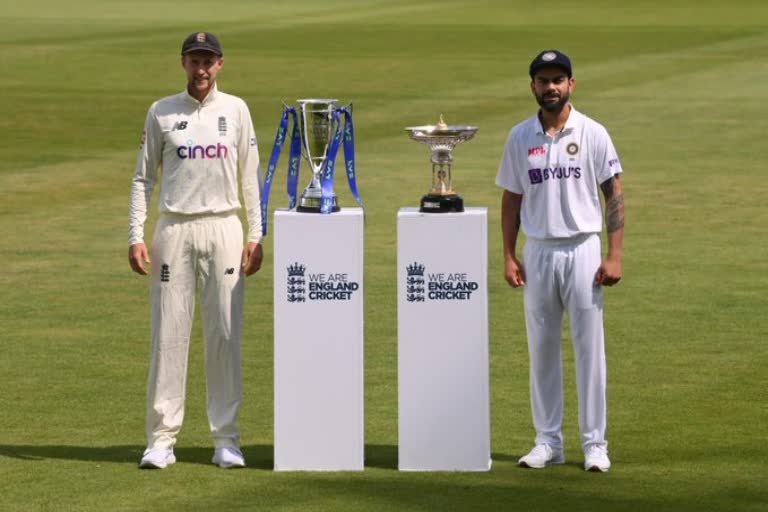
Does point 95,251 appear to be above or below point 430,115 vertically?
below

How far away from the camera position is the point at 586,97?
3036cm

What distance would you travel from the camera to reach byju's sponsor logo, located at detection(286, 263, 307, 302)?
9258 millimetres

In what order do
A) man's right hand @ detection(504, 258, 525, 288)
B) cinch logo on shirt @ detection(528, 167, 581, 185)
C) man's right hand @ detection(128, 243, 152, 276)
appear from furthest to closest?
1. man's right hand @ detection(128, 243, 152, 276)
2. man's right hand @ detection(504, 258, 525, 288)
3. cinch logo on shirt @ detection(528, 167, 581, 185)

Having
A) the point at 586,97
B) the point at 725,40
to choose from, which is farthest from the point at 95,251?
the point at 725,40

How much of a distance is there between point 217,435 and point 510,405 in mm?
2180

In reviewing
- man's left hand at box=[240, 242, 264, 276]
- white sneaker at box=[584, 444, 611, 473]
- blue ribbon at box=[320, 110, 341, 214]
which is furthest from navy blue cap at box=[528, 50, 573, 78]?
white sneaker at box=[584, 444, 611, 473]

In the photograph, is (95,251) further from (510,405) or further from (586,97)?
(586,97)

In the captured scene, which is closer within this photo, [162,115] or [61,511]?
[61,511]

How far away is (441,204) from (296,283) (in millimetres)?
811

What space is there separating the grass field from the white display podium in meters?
0.19

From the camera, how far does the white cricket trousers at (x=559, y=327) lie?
364 inches

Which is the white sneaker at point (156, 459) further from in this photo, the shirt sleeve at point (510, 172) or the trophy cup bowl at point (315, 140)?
the shirt sleeve at point (510, 172)

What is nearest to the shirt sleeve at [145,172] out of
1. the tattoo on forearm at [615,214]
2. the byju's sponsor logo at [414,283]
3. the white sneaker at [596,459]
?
the byju's sponsor logo at [414,283]

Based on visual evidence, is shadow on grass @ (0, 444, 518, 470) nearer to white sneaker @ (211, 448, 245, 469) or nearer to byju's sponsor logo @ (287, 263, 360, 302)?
white sneaker @ (211, 448, 245, 469)
